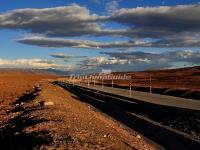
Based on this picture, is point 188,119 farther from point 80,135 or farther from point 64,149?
point 64,149

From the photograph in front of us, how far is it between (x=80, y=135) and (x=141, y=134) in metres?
3.20

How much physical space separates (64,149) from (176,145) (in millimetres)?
4168

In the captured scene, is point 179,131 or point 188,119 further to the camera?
point 188,119

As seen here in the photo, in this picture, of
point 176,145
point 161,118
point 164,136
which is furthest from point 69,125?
point 161,118

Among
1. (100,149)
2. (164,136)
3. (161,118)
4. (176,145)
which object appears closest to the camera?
(100,149)

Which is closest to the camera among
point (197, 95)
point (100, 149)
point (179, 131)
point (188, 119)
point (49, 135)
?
point (100, 149)

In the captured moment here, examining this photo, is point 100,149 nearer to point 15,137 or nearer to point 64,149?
point 64,149

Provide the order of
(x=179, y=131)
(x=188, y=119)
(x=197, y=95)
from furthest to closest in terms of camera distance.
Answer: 1. (x=197, y=95)
2. (x=188, y=119)
3. (x=179, y=131)

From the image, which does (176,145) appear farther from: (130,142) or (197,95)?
(197,95)

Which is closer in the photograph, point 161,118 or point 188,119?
point 188,119

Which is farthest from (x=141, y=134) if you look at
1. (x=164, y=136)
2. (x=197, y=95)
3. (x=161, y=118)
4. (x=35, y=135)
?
(x=197, y=95)

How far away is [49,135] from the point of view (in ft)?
57.1

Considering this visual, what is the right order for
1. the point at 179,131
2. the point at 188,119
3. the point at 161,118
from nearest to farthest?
the point at 179,131 < the point at 188,119 < the point at 161,118

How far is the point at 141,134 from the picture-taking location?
63.7 feet
